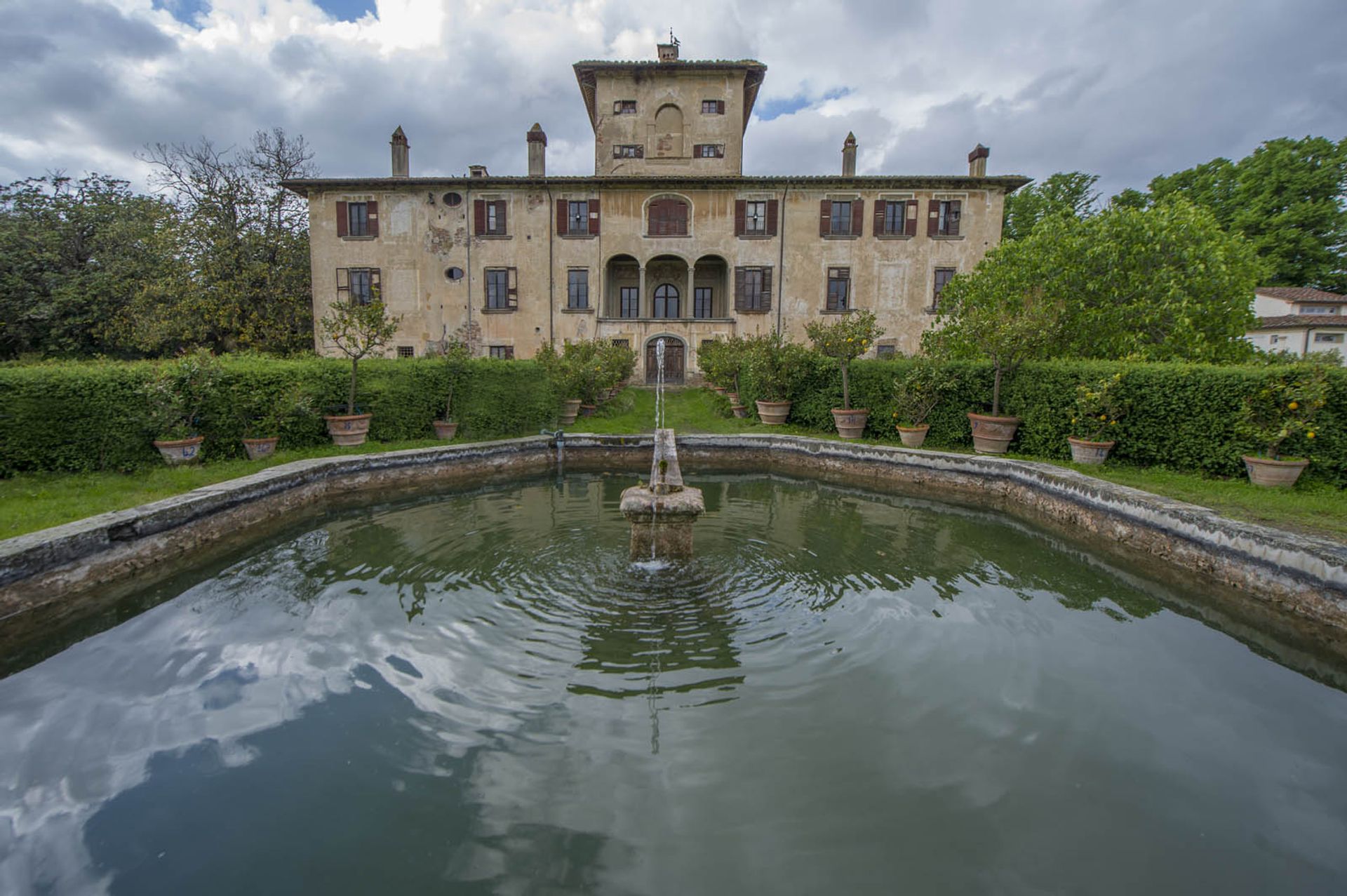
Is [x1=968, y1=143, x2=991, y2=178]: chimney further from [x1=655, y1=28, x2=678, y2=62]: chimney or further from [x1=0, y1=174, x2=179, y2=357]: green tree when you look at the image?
[x1=0, y1=174, x2=179, y2=357]: green tree

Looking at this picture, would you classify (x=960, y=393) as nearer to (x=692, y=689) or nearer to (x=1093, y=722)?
(x=1093, y=722)

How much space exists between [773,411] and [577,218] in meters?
13.3

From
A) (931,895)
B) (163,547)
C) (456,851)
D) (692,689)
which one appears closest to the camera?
(931,895)

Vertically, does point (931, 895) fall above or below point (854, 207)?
below

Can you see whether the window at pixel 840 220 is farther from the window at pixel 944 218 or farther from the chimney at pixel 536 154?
the chimney at pixel 536 154

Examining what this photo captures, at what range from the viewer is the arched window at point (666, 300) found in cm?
2495

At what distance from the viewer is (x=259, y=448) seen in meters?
8.92

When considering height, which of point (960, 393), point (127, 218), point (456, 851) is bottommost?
point (456, 851)

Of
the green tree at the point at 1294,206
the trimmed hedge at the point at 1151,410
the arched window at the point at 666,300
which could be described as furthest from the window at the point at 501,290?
the green tree at the point at 1294,206

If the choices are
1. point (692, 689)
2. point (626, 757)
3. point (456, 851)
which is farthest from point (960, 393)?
point (456, 851)

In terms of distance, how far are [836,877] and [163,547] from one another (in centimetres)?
623

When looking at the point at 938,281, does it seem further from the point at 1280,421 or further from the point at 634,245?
the point at 1280,421

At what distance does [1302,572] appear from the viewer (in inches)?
183

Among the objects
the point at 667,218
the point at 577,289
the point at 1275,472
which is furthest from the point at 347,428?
the point at 667,218
